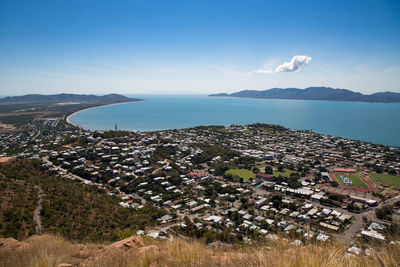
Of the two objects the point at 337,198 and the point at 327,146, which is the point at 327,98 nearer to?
the point at 327,146

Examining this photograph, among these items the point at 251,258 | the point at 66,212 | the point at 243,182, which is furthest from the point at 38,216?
the point at 243,182

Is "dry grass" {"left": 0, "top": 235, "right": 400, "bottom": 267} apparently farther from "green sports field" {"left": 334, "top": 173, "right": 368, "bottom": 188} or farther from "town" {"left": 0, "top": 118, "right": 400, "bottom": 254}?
"green sports field" {"left": 334, "top": 173, "right": 368, "bottom": 188}

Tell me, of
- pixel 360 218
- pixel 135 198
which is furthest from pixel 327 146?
pixel 135 198

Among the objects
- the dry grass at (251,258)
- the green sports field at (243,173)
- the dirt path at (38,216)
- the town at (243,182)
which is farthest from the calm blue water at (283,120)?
the dry grass at (251,258)

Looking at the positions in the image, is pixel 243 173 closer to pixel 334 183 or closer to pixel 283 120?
pixel 334 183

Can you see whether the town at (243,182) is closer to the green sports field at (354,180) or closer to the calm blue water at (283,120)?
the green sports field at (354,180)
